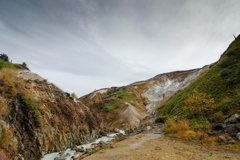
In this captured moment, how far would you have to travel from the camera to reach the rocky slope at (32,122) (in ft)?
32.6

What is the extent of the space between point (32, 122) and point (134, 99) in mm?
64261

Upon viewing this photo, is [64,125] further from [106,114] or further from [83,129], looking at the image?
[106,114]

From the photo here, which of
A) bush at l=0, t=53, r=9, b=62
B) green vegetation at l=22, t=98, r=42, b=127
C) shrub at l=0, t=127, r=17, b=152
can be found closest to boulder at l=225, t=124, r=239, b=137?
shrub at l=0, t=127, r=17, b=152

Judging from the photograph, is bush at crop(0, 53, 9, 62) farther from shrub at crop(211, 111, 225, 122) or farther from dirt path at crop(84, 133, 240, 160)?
shrub at crop(211, 111, 225, 122)

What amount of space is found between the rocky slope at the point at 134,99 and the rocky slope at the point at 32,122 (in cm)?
1787

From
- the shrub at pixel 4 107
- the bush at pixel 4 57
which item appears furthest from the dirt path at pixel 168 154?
the bush at pixel 4 57

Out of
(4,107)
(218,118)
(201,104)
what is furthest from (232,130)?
(4,107)

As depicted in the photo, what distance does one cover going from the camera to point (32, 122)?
43.8 feet

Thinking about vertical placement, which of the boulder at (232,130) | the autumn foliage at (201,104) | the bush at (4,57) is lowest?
the boulder at (232,130)

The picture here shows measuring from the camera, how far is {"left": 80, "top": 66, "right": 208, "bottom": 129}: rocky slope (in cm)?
4859

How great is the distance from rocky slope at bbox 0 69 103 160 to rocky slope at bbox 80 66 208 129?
58.6 ft

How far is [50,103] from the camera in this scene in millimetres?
19016

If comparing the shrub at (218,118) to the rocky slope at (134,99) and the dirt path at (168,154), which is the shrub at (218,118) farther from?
the rocky slope at (134,99)

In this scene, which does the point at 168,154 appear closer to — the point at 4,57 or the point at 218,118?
the point at 218,118
